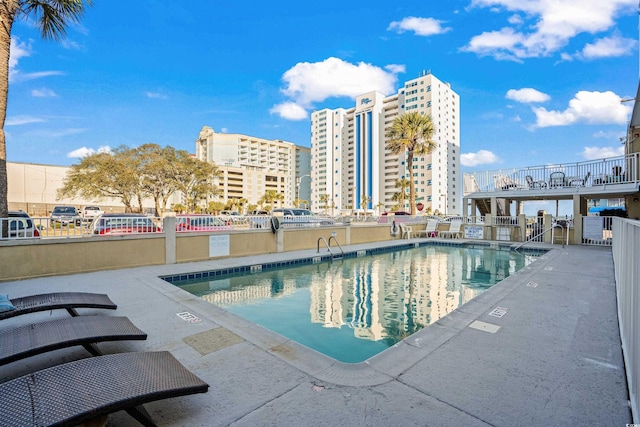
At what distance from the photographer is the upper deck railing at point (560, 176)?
13477 millimetres

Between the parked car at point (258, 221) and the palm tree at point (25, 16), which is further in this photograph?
the parked car at point (258, 221)

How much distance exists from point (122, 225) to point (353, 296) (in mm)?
6777

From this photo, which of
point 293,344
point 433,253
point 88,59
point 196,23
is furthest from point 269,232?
point 88,59

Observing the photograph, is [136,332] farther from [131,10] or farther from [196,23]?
[196,23]

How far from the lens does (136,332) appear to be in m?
3.15

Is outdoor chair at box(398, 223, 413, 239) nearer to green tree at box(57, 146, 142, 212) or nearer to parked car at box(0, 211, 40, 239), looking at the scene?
parked car at box(0, 211, 40, 239)

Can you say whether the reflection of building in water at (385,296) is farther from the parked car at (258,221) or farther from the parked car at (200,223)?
the parked car at (200,223)

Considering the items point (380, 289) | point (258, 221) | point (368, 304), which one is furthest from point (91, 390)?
point (258, 221)

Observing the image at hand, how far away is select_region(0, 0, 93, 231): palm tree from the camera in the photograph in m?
7.04

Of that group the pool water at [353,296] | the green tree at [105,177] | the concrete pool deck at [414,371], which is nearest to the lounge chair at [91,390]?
the concrete pool deck at [414,371]

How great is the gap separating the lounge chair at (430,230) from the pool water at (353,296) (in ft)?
25.4

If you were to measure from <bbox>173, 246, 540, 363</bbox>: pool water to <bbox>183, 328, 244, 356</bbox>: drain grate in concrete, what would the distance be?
1.12 meters

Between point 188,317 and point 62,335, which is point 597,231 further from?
point 62,335

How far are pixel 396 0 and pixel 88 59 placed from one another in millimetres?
29774
